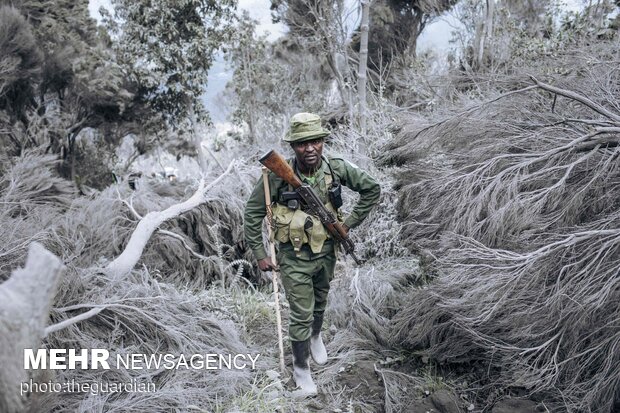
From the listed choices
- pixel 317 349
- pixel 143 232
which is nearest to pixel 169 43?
pixel 143 232

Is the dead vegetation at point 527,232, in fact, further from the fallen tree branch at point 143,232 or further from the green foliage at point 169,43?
the green foliage at point 169,43

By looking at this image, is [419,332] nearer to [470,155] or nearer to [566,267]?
[566,267]

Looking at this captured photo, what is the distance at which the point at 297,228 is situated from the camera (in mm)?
3516

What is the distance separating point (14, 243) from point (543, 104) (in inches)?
182

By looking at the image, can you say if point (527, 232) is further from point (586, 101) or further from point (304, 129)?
point (304, 129)

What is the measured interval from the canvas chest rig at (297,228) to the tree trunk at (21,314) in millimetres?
1809

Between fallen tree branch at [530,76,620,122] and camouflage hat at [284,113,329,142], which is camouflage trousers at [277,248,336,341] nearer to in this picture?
camouflage hat at [284,113,329,142]

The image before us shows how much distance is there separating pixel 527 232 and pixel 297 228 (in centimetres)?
182

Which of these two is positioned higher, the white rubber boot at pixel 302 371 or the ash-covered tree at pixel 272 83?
the ash-covered tree at pixel 272 83

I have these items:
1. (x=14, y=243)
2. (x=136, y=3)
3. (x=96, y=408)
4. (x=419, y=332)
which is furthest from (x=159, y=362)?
(x=136, y=3)

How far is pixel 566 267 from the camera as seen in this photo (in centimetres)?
356

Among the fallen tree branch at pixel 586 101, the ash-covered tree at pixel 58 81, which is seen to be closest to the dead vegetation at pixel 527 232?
the fallen tree branch at pixel 586 101

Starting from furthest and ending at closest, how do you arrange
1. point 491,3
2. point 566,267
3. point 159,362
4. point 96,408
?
point 491,3 < point 159,362 < point 566,267 < point 96,408

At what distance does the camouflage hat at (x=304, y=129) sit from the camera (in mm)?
3438
